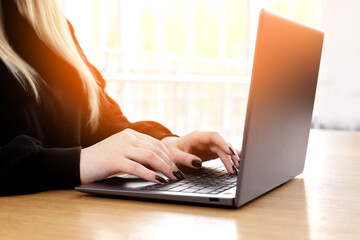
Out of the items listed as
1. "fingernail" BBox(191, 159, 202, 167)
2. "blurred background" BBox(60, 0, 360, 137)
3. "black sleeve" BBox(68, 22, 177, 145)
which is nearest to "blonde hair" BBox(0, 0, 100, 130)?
"black sleeve" BBox(68, 22, 177, 145)

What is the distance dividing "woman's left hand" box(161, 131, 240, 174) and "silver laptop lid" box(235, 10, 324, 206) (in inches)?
4.3

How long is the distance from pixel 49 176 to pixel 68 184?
33 millimetres

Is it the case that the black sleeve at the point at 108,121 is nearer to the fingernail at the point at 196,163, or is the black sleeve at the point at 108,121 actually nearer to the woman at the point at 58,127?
the woman at the point at 58,127

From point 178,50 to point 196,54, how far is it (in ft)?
0.89

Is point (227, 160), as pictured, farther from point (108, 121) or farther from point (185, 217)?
point (108, 121)

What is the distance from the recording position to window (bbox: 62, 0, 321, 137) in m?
3.86

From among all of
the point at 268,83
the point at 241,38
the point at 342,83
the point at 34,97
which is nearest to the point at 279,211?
the point at 268,83

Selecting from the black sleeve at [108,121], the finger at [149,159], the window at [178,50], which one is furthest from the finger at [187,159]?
the window at [178,50]

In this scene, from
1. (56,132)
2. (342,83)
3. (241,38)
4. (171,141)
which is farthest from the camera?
(241,38)

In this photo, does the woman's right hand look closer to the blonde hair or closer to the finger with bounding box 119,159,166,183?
the finger with bounding box 119,159,166,183

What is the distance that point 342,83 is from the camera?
10.2 ft

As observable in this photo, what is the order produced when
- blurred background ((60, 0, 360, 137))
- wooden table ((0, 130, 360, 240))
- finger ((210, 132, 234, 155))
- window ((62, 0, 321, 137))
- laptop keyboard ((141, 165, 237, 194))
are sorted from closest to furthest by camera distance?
wooden table ((0, 130, 360, 240))
laptop keyboard ((141, 165, 237, 194))
finger ((210, 132, 234, 155))
blurred background ((60, 0, 360, 137))
window ((62, 0, 321, 137))

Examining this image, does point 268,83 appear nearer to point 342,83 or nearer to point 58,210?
point 58,210

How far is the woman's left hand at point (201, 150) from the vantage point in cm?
95
